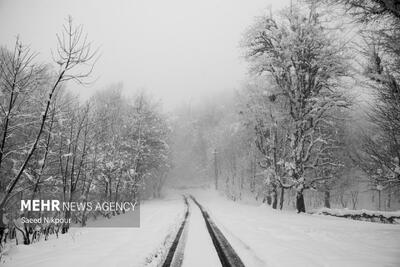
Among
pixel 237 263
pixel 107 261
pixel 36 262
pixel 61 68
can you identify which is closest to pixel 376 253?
pixel 237 263

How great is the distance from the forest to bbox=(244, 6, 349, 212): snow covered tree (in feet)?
0.24

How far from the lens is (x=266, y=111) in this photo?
21250 mm

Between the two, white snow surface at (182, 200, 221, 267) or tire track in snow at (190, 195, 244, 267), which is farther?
white snow surface at (182, 200, 221, 267)

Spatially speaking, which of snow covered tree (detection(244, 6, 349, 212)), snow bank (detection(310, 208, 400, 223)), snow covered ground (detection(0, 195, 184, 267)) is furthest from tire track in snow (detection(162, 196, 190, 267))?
snow bank (detection(310, 208, 400, 223))

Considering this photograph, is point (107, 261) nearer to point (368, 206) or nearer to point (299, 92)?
point (299, 92)

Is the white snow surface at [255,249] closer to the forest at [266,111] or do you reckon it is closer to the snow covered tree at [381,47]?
the forest at [266,111]

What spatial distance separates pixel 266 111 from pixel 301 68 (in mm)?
4441

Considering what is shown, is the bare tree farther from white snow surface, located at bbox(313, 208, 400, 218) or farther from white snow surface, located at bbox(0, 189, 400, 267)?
white snow surface, located at bbox(313, 208, 400, 218)

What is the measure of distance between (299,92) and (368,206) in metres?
41.0

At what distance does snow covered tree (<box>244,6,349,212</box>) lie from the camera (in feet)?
56.4

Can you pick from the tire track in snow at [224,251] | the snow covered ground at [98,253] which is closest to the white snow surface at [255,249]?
the snow covered ground at [98,253]

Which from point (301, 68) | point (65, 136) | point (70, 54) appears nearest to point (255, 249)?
point (70, 54)

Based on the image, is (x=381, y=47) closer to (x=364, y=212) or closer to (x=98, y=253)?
(x=364, y=212)

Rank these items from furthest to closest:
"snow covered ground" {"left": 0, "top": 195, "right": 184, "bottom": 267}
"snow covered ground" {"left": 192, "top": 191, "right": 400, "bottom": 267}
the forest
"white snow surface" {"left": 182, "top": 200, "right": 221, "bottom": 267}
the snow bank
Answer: the snow bank → the forest → "snow covered ground" {"left": 0, "top": 195, "right": 184, "bottom": 267} → "white snow surface" {"left": 182, "top": 200, "right": 221, "bottom": 267} → "snow covered ground" {"left": 192, "top": 191, "right": 400, "bottom": 267}
